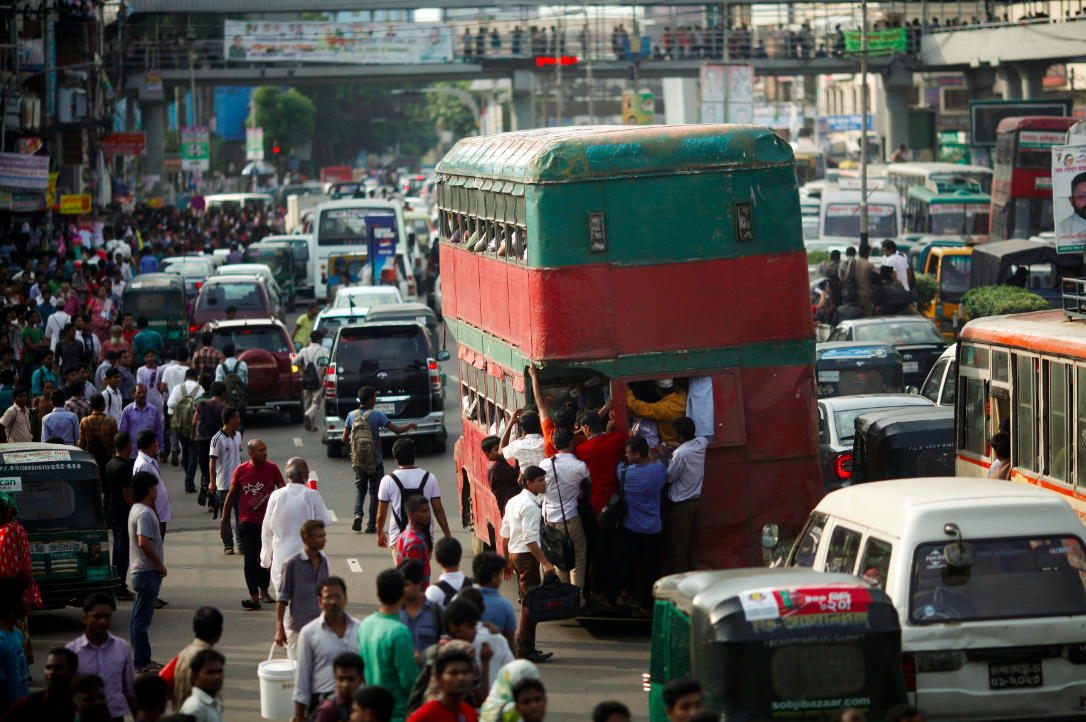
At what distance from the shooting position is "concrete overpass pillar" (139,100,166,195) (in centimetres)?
6203

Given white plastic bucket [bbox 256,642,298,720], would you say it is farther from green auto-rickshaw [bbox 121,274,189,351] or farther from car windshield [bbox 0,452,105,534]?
green auto-rickshaw [bbox 121,274,189,351]

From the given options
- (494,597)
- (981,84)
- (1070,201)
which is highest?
(981,84)

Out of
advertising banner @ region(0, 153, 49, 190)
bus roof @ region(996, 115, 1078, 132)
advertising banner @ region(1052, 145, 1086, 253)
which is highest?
bus roof @ region(996, 115, 1078, 132)

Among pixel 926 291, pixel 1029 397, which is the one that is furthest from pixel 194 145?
pixel 1029 397

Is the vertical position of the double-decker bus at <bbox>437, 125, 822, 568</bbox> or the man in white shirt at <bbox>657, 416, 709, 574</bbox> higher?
the double-decker bus at <bbox>437, 125, 822, 568</bbox>

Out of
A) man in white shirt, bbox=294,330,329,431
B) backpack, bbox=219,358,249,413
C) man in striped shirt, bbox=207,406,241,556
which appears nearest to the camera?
man in striped shirt, bbox=207,406,241,556

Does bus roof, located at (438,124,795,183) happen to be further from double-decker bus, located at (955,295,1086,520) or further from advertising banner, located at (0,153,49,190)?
advertising banner, located at (0,153,49,190)

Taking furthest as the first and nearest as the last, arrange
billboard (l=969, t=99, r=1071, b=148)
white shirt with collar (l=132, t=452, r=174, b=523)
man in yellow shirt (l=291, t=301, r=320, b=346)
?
billboard (l=969, t=99, r=1071, b=148), man in yellow shirt (l=291, t=301, r=320, b=346), white shirt with collar (l=132, t=452, r=174, b=523)

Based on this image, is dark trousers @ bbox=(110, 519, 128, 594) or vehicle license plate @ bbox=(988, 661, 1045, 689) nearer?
vehicle license plate @ bbox=(988, 661, 1045, 689)

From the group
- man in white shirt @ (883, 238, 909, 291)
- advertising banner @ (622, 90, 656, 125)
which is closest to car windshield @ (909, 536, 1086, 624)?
man in white shirt @ (883, 238, 909, 291)

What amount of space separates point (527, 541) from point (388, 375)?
10.0m

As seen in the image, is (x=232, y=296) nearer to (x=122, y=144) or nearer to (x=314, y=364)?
(x=314, y=364)

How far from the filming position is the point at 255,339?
75.0ft

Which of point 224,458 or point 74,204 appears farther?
point 74,204
